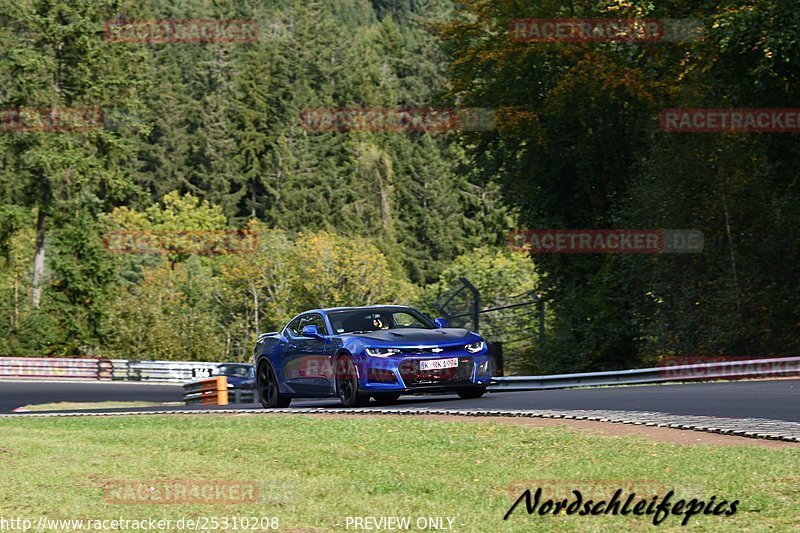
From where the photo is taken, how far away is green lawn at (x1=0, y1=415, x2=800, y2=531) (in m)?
9.64

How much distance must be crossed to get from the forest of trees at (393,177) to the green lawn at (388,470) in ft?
48.0

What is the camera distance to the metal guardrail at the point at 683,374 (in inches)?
950

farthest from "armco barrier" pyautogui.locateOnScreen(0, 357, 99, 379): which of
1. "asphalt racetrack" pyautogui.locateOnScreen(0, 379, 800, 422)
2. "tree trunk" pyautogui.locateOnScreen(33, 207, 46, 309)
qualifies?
"asphalt racetrack" pyautogui.locateOnScreen(0, 379, 800, 422)

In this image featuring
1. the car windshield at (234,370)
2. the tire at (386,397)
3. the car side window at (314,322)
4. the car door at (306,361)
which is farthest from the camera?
the car windshield at (234,370)

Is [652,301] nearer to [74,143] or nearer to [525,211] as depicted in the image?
[525,211]

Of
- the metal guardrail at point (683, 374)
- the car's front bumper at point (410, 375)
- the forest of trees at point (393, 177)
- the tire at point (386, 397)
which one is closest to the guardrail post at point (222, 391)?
the metal guardrail at point (683, 374)

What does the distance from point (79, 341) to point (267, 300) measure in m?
12.1

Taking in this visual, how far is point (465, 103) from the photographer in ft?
129

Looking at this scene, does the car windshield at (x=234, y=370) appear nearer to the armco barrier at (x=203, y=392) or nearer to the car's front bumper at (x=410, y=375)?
the armco barrier at (x=203, y=392)

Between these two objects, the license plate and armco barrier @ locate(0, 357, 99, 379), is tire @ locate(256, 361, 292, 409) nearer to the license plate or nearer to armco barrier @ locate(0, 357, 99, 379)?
the license plate

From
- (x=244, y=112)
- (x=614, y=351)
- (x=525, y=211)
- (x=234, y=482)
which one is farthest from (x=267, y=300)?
(x=234, y=482)

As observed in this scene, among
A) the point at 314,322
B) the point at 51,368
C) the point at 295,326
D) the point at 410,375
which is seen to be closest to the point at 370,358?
the point at 410,375

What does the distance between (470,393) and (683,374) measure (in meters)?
6.98

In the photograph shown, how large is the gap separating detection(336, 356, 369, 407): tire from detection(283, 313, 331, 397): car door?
0.30 metres
